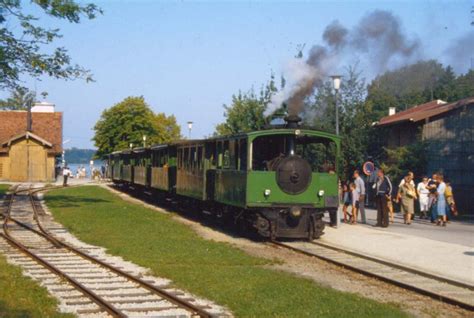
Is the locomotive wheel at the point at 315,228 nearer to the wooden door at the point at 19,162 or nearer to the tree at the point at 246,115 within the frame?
the tree at the point at 246,115

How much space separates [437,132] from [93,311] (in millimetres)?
25588

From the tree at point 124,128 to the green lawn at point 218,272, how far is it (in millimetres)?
49340

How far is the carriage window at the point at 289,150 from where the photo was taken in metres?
18.0

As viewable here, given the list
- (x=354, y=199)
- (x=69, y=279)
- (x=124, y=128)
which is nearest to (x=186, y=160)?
(x=354, y=199)

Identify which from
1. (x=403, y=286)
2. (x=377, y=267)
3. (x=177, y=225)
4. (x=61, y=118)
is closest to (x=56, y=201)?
(x=177, y=225)

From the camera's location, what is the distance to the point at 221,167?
20.2 meters

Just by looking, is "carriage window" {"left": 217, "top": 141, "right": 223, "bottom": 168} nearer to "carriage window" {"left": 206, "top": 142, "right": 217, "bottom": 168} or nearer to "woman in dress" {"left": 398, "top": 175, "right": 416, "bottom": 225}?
"carriage window" {"left": 206, "top": 142, "right": 217, "bottom": 168}

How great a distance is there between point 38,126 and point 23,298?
63.4 meters

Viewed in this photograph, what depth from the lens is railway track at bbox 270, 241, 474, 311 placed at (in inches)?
414

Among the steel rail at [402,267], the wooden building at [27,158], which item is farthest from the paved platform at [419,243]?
the wooden building at [27,158]

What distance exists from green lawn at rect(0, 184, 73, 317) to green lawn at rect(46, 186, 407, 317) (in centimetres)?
217

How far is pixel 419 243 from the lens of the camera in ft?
56.1

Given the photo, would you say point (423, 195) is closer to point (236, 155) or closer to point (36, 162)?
point (236, 155)

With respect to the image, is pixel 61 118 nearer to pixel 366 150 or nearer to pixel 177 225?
pixel 366 150
